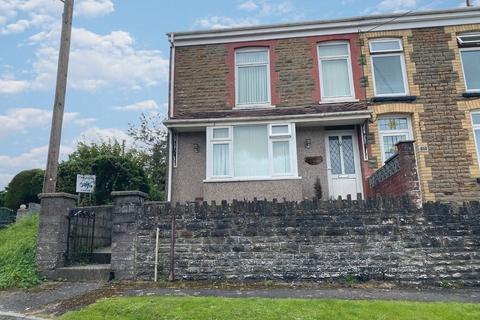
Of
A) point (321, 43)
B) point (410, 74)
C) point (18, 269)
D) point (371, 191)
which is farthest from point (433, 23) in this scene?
point (18, 269)

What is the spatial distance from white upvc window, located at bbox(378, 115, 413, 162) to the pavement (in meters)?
5.50

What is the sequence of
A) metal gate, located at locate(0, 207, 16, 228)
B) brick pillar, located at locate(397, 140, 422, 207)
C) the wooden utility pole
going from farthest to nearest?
metal gate, located at locate(0, 207, 16, 228) → the wooden utility pole → brick pillar, located at locate(397, 140, 422, 207)

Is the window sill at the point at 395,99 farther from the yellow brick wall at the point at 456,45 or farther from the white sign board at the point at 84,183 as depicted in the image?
the white sign board at the point at 84,183

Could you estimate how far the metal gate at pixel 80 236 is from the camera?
25.6ft

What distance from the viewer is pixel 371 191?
10.4 meters

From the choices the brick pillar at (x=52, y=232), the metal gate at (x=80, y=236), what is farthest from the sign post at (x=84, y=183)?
the brick pillar at (x=52, y=232)

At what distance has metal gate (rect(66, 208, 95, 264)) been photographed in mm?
7816

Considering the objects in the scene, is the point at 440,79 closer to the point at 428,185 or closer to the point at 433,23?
the point at 433,23

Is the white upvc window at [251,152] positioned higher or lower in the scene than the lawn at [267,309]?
higher

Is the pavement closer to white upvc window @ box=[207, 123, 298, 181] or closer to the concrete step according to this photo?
the concrete step

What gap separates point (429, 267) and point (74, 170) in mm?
11977

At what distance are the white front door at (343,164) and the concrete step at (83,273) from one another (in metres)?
6.73

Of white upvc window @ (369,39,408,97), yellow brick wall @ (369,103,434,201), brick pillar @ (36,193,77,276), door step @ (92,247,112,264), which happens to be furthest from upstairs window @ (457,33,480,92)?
brick pillar @ (36,193,77,276)

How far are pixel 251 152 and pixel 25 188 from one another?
9.27 meters
